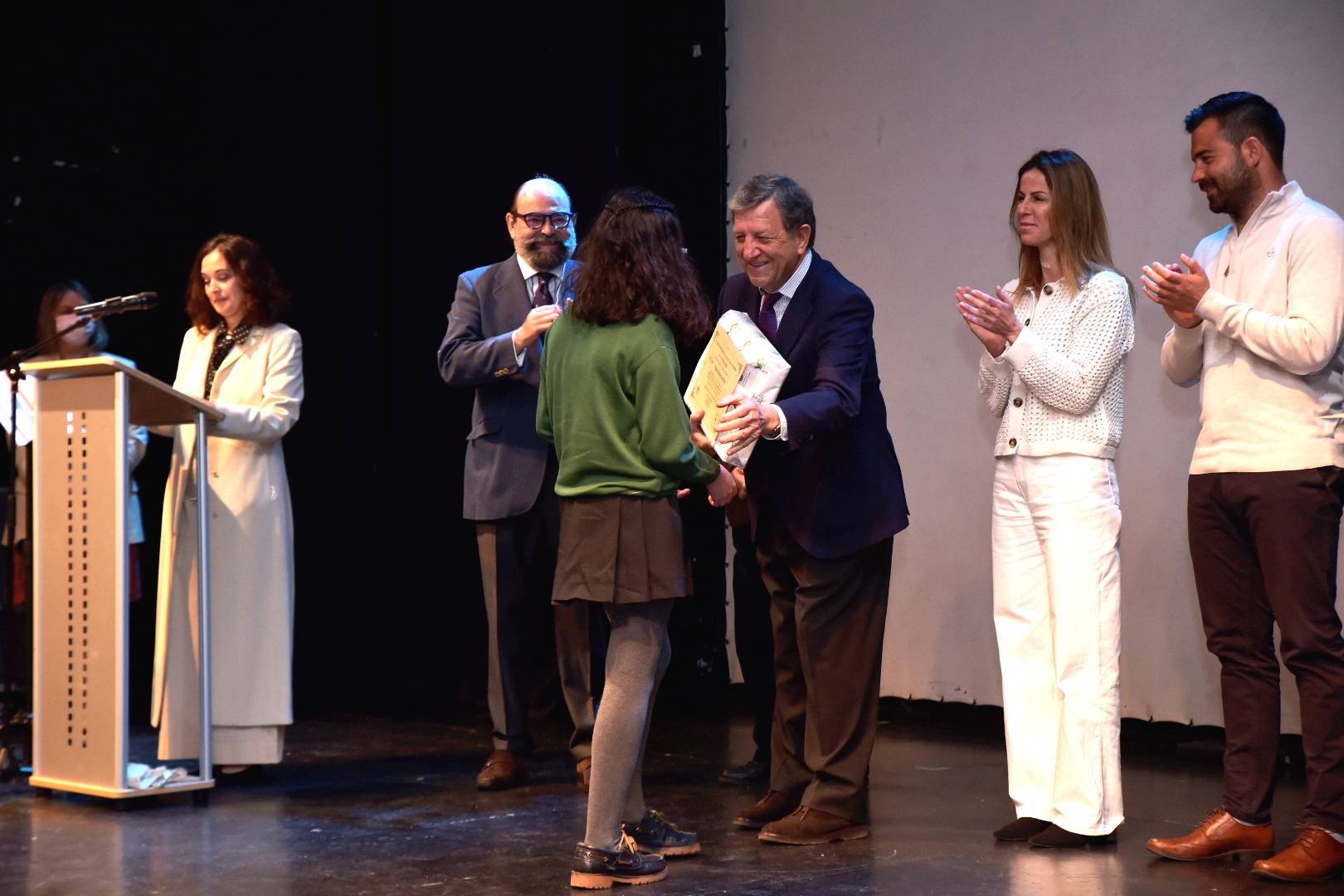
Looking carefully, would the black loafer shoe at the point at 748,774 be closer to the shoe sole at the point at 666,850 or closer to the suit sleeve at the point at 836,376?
the shoe sole at the point at 666,850

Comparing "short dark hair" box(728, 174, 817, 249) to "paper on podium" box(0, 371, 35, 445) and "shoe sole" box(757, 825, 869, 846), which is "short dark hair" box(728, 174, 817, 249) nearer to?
"shoe sole" box(757, 825, 869, 846)

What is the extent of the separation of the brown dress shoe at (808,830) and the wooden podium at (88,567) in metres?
1.62

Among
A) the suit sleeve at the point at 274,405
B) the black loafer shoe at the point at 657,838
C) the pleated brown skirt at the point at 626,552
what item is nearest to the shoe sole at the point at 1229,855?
the black loafer shoe at the point at 657,838

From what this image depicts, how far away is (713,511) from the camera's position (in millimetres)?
5824

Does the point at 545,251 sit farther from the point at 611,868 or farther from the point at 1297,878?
the point at 1297,878

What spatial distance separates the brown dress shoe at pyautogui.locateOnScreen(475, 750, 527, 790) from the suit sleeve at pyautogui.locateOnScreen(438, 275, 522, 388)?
3.49ft

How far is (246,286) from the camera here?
14.5ft

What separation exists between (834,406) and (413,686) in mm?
3229

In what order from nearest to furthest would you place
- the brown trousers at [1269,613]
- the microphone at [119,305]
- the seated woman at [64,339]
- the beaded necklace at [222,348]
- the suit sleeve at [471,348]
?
the brown trousers at [1269,613]
the microphone at [119,305]
the suit sleeve at [471,348]
the beaded necklace at [222,348]
the seated woman at [64,339]

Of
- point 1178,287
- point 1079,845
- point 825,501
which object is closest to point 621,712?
point 825,501

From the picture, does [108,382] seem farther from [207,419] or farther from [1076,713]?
[1076,713]

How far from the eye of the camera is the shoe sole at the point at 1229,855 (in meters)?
3.24

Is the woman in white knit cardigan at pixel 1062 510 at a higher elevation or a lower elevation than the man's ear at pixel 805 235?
lower

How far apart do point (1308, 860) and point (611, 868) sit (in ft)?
4.75
